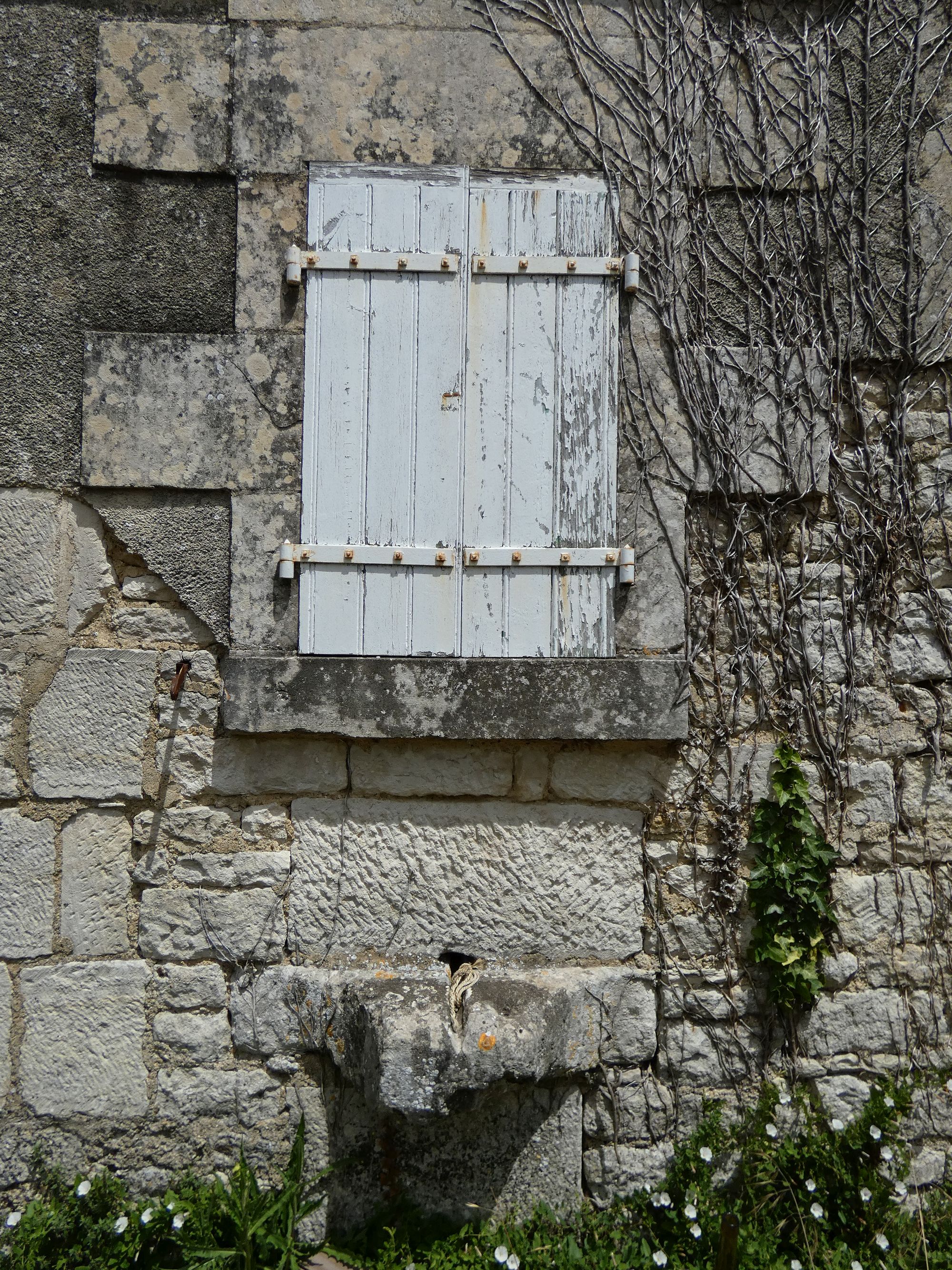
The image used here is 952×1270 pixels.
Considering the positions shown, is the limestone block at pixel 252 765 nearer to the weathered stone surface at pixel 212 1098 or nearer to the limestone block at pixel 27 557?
the limestone block at pixel 27 557

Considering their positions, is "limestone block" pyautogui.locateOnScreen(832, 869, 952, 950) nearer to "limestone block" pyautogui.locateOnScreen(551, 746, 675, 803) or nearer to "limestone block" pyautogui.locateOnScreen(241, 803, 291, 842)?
"limestone block" pyautogui.locateOnScreen(551, 746, 675, 803)

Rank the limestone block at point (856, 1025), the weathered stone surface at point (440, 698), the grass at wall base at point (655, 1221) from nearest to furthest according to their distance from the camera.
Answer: the grass at wall base at point (655, 1221)
the weathered stone surface at point (440, 698)
the limestone block at point (856, 1025)

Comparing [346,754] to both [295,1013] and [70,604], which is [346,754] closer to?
[295,1013]

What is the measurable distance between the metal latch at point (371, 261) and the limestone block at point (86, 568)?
3.02 feet

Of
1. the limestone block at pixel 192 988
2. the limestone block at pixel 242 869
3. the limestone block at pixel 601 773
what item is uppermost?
the limestone block at pixel 601 773

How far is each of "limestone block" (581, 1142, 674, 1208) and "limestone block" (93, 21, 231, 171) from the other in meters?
3.15

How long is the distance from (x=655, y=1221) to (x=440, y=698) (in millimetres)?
1636

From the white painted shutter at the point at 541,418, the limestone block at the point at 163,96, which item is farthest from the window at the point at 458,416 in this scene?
the limestone block at the point at 163,96

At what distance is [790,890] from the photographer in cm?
255

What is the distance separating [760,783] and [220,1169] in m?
1.96

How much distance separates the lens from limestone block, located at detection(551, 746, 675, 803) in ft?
8.62

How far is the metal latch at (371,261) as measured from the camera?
2576 millimetres

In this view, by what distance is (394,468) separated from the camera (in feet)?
8.51

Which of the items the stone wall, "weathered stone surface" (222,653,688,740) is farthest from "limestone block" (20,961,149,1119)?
"weathered stone surface" (222,653,688,740)
